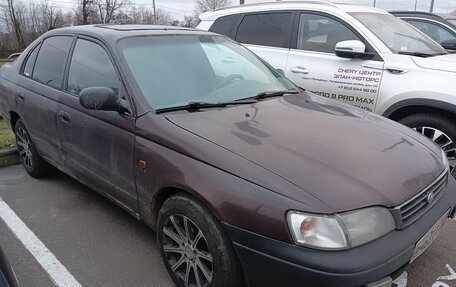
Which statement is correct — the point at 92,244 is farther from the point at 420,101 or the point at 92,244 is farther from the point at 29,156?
the point at 420,101

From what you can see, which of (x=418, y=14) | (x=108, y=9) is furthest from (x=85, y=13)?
(x=418, y=14)

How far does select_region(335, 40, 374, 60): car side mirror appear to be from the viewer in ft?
14.5

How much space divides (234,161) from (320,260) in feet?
2.26

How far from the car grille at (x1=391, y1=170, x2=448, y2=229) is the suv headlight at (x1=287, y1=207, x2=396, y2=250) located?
0.66 feet

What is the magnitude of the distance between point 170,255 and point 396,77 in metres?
2.97

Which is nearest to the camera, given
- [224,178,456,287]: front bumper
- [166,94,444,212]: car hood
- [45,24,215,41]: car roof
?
[224,178,456,287]: front bumper

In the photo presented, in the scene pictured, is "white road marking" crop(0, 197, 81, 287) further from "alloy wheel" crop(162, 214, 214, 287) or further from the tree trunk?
the tree trunk

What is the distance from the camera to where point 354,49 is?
4438mm

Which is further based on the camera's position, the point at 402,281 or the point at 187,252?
the point at 402,281

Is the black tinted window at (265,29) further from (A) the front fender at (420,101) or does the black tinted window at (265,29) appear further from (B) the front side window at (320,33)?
(A) the front fender at (420,101)

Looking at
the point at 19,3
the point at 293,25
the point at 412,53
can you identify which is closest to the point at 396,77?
the point at 412,53

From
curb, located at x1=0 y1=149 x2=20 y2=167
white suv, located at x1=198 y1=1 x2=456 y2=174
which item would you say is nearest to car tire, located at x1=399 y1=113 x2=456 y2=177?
white suv, located at x1=198 y1=1 x2=456 y2=174

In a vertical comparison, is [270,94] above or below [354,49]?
below

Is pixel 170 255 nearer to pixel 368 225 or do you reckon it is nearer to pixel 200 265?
pixel 200 265
